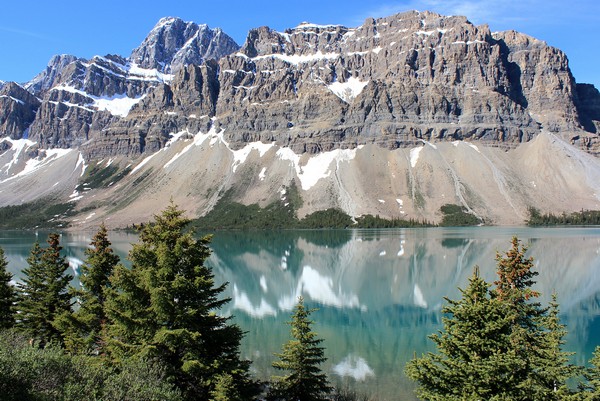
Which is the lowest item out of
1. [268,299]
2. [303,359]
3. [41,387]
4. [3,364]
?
[268,299]

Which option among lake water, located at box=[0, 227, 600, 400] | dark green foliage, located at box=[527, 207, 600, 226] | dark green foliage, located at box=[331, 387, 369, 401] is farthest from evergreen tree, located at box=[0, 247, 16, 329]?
dark green foliage, located at box=[527, 207, 600, 226]

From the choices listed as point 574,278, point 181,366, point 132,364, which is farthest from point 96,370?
point 574,278

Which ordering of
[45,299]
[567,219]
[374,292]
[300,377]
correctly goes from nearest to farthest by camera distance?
[300,377], [45,299], [374,292], [567,219]

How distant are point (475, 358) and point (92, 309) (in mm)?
A: 20291

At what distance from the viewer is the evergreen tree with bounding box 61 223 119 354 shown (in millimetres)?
24547

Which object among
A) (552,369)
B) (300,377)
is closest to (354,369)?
(300,377)

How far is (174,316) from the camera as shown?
18.7 metres

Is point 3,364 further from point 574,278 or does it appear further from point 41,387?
point 574,278

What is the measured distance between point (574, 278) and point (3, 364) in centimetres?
7516

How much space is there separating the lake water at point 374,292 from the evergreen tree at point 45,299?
1390cm

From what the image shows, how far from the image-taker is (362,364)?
34.6 metres

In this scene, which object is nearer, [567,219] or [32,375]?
[32,375]

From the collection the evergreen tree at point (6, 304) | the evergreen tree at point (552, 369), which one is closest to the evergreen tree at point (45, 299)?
the evergreen tree at point (6, 304)

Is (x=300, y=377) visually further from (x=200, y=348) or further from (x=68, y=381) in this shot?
(x=68, y=381)
